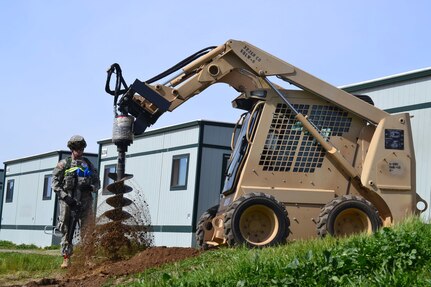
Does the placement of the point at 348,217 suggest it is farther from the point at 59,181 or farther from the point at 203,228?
the point at 59,181

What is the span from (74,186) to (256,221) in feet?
9.81

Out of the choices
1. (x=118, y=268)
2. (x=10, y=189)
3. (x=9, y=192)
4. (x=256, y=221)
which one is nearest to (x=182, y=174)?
(x=256, y=221)

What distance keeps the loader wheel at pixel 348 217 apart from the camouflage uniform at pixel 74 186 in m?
3.56

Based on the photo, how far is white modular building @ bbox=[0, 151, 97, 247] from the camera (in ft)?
107

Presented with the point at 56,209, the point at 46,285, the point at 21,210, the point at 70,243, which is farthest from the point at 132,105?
the point at 21,210

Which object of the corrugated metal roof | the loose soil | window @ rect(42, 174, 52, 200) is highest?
the corrugated metal roof

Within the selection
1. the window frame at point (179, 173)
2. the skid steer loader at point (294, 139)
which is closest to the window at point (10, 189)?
the window frame at point (179, 173)

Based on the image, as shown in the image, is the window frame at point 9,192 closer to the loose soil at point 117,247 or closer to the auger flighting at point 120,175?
the loose soil at point 117,247

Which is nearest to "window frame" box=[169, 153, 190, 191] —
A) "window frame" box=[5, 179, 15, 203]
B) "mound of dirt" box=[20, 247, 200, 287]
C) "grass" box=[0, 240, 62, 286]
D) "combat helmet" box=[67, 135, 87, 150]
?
"grass" box=[0, 240, 62, 286]

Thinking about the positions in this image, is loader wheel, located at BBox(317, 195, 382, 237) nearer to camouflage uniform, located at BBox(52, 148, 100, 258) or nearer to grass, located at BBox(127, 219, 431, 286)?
grass, located at BBox(127, 219, 431, 286)

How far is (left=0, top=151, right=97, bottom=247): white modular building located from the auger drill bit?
20.6 metres

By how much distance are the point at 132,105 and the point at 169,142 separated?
12020mm

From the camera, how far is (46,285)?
9852mm

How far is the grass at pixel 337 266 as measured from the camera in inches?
273
